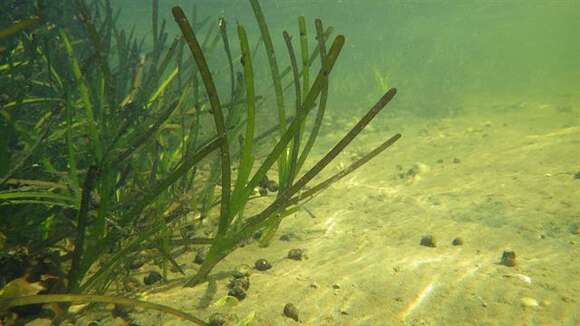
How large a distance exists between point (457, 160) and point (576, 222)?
3038mm

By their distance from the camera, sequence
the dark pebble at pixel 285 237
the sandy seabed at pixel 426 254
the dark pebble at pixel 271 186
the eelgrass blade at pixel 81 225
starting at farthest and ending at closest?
1. the dark pebble at pixel 271 186
2. the dark pebble at pixel 285 237
3. the sandy seabed at pixel 426 254
4. the eelgrass blade at pixel 81 225

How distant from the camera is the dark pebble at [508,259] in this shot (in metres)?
2.72

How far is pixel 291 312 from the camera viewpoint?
7.43 ft

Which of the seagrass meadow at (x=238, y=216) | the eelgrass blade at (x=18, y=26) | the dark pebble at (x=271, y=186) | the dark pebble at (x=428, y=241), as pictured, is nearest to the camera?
the eelgrass blade at (x=18, y=26)

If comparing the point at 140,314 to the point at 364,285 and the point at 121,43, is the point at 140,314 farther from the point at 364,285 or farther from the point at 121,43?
the point at 121,43

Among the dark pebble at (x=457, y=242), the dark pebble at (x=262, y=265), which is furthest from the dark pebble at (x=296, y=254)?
the dark pebble at (x=457, y=242)

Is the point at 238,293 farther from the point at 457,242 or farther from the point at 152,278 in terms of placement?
the point at 457,242

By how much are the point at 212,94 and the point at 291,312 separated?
1.40 meters

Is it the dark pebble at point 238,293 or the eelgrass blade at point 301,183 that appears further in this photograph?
the dark pebble at point 238,293

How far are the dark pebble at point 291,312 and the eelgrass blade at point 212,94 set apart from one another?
2.07ft

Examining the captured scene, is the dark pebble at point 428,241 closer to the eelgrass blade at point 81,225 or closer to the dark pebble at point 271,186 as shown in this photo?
the dark pebble at point 271,186

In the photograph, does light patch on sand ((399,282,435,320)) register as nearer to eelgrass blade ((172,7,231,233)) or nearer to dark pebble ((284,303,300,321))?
dark pebble ((284,303,300,321))

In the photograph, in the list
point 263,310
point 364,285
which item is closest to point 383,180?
point 364,285

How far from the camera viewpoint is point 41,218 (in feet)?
8.48
